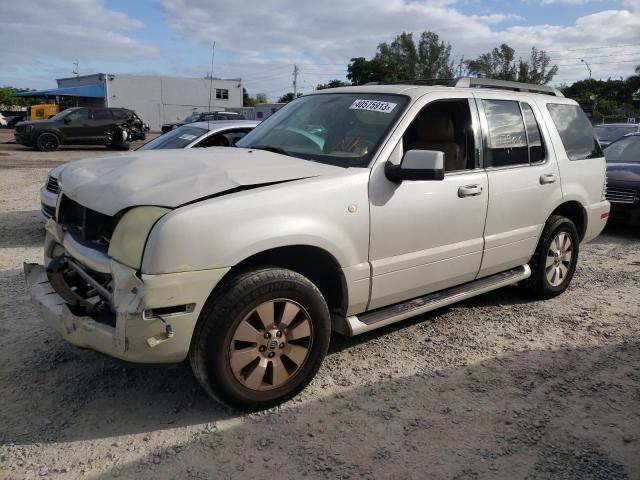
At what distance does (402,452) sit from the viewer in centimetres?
276

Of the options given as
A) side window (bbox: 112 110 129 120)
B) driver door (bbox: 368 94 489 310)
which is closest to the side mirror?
driver door (bbox: 368 94 489 310)

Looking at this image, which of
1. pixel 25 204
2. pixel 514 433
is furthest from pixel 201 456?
pixel 25 204

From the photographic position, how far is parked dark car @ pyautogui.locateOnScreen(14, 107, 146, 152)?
19.9 m

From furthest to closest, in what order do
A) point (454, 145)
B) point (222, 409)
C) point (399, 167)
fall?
point (454, 145) < point (399, 167) < point (222, 409)

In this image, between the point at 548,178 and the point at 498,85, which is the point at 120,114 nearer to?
the point at 498,85

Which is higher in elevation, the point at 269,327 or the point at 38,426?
the point at 269,327

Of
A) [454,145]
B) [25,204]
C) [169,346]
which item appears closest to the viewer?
[169,346]

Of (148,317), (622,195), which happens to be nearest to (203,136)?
(148,317)

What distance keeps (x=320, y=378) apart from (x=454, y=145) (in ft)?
6.92

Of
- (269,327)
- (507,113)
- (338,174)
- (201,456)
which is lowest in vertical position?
(201,456)

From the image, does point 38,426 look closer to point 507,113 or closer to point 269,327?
point 269,327

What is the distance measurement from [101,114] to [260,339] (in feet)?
67.8

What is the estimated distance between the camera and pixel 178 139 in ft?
22.9

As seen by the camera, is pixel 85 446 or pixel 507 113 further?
pixel 507 113
